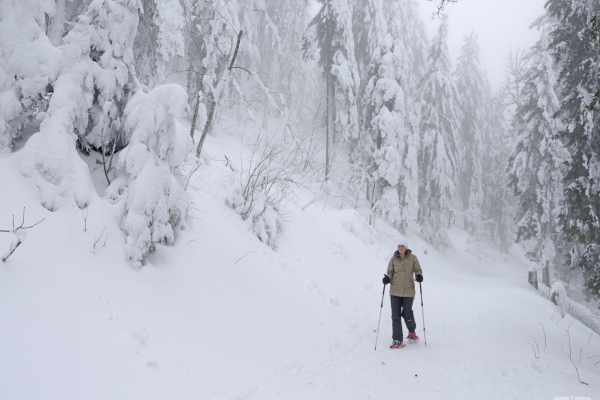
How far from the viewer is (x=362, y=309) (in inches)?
330

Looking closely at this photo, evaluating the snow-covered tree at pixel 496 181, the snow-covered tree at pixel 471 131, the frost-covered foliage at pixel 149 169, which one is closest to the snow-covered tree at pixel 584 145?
the frost-covered foliage at pixel 149 169

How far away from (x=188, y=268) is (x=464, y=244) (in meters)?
29.3

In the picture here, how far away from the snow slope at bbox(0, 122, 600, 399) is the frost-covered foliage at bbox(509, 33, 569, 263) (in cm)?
1185

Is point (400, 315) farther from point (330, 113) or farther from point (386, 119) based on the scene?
point (330, 113)

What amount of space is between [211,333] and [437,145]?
69.9 feet

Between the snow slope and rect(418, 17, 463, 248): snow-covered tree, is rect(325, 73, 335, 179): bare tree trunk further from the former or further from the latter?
the snow slope

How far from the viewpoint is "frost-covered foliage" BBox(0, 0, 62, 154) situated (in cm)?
462

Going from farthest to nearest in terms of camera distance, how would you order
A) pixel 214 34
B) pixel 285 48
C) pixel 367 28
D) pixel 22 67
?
pixel 285 48, pixel 367 28, pixel 214 34, pixel 22 67

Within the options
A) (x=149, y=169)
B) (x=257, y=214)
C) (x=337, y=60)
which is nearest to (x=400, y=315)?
(x=257, y=214)

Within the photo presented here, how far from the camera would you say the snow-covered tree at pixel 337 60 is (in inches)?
768

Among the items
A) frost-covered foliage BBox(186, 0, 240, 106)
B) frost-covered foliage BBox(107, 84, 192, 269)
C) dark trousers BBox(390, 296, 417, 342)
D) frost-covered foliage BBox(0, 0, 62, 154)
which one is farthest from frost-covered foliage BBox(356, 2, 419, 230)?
frost-covered foliage BBox(0, 0, 62, 154)

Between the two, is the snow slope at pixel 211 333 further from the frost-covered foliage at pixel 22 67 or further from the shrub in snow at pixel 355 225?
the shrub in snow at pixel 355 225

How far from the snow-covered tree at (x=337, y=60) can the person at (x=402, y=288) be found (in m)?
12.9

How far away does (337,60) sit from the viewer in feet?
65.0
